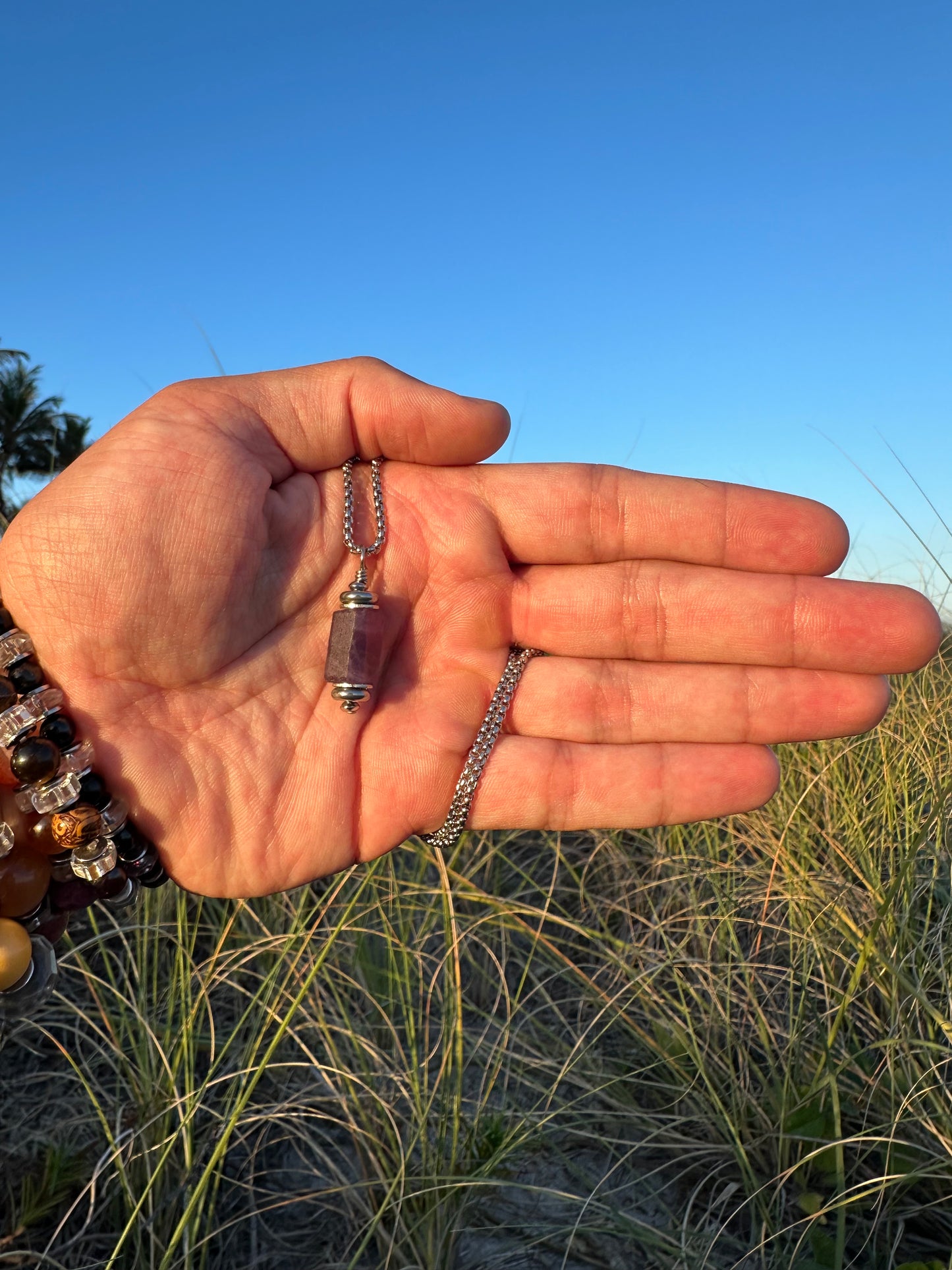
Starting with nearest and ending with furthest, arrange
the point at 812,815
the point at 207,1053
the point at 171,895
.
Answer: the point at 207,1053
the point at 171,895
the point at 812,815

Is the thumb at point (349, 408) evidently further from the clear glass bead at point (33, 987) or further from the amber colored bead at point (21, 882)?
the clear glass bead at point (33, 987)

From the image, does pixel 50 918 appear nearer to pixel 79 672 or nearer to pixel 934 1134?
pixel 79 672

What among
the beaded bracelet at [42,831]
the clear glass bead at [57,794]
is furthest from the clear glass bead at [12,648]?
the clear glass bead at [57,794]

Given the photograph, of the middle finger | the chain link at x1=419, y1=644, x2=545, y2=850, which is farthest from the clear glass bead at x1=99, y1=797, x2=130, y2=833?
the middle finger

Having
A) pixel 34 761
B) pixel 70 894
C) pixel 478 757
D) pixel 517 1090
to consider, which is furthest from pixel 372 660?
pixel 517 1090

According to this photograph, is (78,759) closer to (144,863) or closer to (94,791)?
(94,791)

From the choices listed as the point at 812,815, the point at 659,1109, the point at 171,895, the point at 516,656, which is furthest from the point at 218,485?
the point at 812,815
